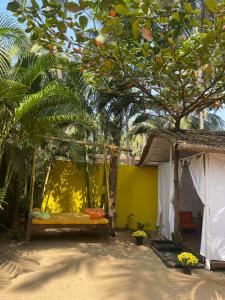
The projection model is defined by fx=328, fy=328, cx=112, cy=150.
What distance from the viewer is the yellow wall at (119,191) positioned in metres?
9.89

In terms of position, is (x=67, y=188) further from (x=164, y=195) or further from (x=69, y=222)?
(x=164, y=195)

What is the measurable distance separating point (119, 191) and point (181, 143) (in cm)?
413

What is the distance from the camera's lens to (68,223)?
7.93 metres

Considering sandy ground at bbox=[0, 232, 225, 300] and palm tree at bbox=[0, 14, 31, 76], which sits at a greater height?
palm tree at bbox=[0, 14, 31, 76]

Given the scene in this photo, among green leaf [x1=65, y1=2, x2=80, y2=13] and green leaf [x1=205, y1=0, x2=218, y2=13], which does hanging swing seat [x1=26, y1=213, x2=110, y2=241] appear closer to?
green leaf [x1=65, y1=2, x2=80, y2=13]

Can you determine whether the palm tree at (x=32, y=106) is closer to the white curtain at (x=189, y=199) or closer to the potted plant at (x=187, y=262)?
the potted plant at (x=187, y=262)

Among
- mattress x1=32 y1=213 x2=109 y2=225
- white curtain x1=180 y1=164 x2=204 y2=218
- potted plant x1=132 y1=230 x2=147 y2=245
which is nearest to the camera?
mattress x1=32 y1=213 x2=109 y2=225

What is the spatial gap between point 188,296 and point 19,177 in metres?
5.03

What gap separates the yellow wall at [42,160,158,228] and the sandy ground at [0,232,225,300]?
7.56 ft

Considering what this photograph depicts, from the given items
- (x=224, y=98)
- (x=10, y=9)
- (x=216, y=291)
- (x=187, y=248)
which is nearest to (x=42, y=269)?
(x=216, y=291)

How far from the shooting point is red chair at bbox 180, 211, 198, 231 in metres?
9.85

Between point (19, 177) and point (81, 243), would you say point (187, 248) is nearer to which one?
point (81, 243)

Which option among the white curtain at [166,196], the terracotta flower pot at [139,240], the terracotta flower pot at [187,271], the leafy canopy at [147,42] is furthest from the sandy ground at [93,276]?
the leafy canopy at [147,42]

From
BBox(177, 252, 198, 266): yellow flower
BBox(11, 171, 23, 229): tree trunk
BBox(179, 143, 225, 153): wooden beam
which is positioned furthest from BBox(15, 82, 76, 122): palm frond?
BBox(177, 252, 198, 266): yellow flower
